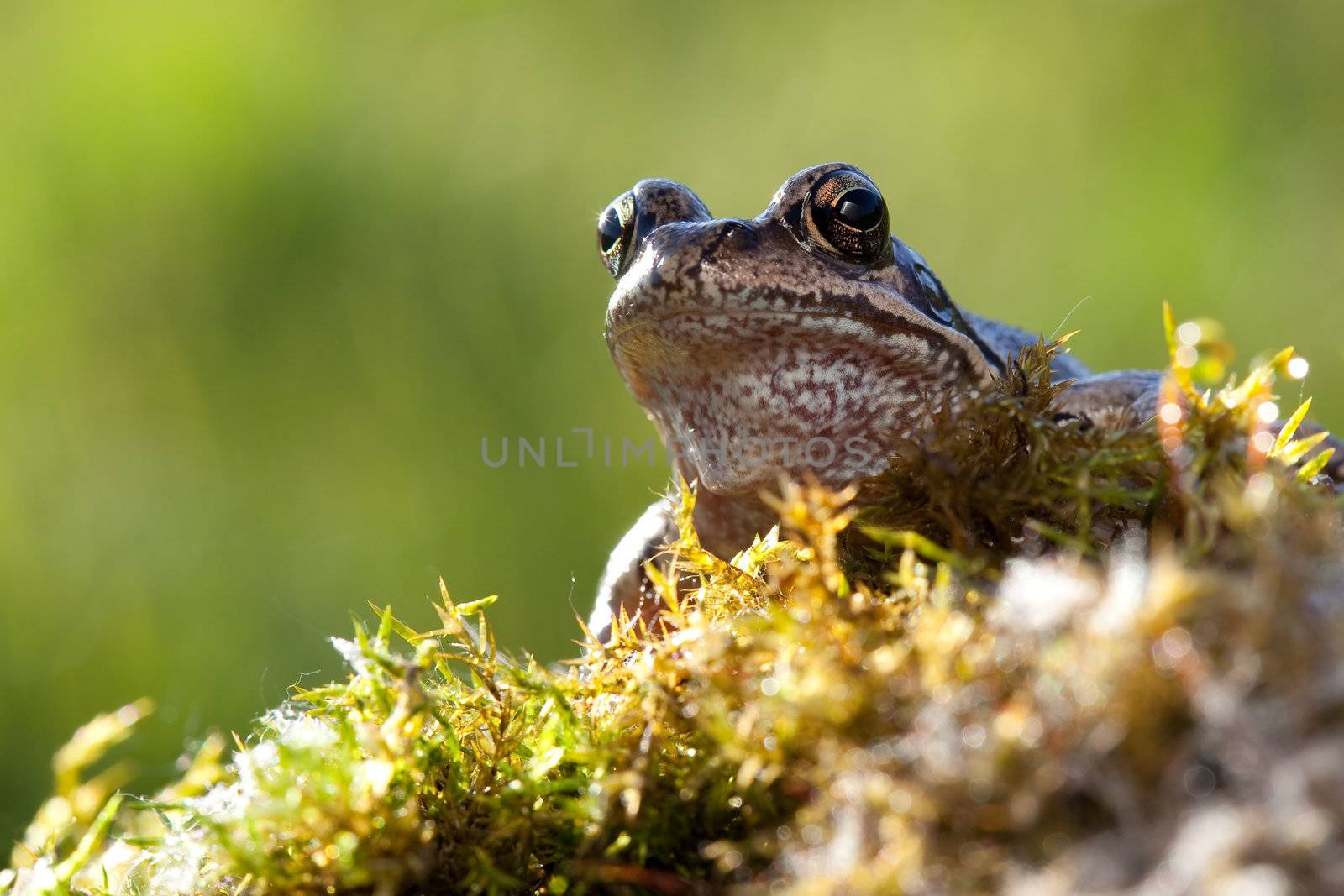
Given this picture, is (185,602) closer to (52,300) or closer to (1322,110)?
(52,300)

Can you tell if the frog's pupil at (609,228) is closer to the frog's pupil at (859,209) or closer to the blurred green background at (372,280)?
the frog's pupil at (859,209)

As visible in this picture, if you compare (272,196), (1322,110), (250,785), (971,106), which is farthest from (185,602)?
(1322,110)

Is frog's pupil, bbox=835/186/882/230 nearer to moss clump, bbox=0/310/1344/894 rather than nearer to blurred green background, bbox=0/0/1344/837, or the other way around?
moss clump, bbox=0/310/1344/894

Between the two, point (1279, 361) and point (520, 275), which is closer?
point (1279, 361)

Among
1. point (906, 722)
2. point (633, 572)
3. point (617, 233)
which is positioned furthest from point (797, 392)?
point (906, 722)

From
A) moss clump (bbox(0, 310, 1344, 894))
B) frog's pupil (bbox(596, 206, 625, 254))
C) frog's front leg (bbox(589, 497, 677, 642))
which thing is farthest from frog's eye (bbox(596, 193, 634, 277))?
moss clump (bbox(0, 310, 1344, 894))

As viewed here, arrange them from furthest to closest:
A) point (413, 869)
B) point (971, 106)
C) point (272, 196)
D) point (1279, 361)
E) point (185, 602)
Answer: point (971, 106) < point (272, 196) < point (185, 602) < point (1279, 361) < point (413, 869)

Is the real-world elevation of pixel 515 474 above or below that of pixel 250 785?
below
